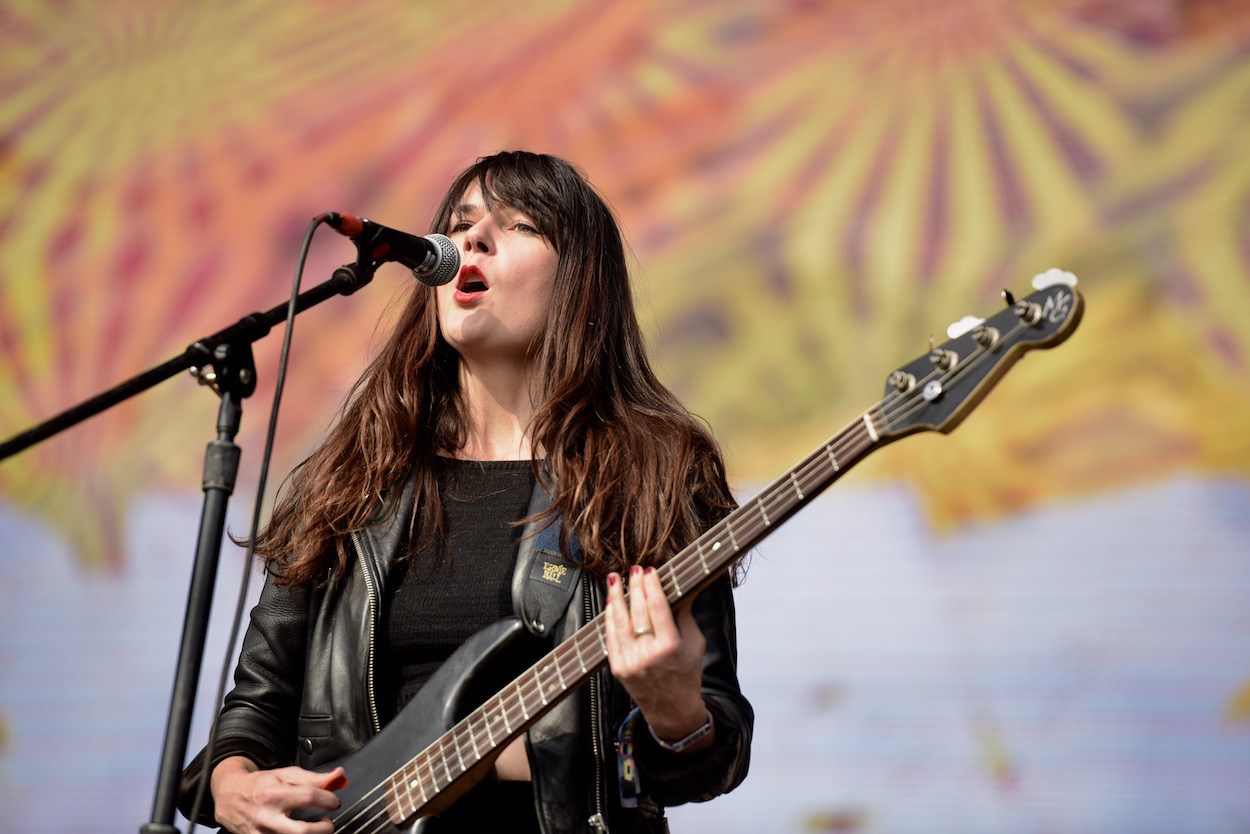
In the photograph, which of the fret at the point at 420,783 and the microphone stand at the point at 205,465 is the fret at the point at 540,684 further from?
the microphone stand at the point at 205,465

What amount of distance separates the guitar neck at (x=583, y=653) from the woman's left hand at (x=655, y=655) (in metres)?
0.04

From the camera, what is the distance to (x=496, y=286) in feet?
7.02

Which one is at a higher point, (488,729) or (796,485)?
(796,485)

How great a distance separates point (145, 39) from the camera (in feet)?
11.7

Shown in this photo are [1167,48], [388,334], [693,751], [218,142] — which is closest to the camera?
[693,751]

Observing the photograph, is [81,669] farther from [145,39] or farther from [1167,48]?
[1167,48]

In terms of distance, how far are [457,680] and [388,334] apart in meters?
0.83

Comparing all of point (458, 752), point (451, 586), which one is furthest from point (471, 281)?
point (458, 752)

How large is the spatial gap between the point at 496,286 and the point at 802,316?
3.50 feet

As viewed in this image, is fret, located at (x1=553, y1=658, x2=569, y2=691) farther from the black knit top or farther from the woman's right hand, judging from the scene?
the woman's right hand

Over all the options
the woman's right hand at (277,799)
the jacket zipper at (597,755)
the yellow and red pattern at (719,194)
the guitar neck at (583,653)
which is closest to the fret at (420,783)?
the guitar neck at (583,653)

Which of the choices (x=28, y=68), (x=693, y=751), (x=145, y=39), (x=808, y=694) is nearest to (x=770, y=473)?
(x=808, y=694)

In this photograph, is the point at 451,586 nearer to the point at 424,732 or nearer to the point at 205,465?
the point at 424,732

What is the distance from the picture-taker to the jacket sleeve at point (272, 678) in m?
2.03
